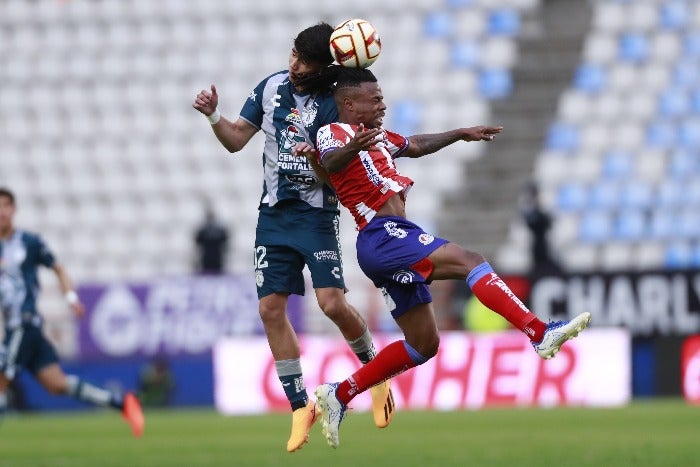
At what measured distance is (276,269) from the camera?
8766 mm

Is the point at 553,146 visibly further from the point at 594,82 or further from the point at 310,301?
the point at 310,301

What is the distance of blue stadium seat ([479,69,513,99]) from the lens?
2106 centimetres

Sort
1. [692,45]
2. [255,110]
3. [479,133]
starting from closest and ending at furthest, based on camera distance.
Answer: [479,133], [255,110], [692,45]

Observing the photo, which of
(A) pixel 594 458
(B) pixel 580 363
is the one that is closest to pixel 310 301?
(B) pixel 580 363

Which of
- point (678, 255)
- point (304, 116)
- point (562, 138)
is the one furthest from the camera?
point (562, 138)

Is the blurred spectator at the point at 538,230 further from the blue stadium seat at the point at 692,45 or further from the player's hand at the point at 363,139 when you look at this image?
the player's hand at the point at 363,139

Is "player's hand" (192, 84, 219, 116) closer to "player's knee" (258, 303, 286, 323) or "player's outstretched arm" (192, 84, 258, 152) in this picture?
"player's outstretched arm" (192, 84, 258, 152)

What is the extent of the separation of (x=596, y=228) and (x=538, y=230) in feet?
5.67

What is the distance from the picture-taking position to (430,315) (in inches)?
328

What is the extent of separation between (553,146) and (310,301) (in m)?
4.67

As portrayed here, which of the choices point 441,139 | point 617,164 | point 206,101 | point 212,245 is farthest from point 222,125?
point 617,164

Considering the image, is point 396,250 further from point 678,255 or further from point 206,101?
point 678,255

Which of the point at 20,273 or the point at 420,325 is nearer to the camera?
the point at 420,325

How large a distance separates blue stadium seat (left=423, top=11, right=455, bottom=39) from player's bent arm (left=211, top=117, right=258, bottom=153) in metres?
12.8
